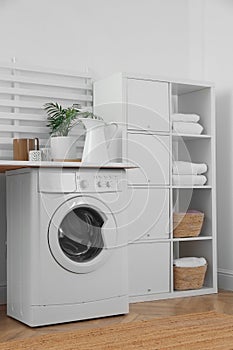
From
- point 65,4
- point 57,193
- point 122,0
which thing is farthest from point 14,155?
point 122,0

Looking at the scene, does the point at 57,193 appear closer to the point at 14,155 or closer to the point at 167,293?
the point at 14,155

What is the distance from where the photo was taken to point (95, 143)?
3.73 metres

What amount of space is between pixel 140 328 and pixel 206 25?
2672 mm

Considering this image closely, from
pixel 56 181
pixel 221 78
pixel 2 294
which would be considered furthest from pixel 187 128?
pixel 2 294

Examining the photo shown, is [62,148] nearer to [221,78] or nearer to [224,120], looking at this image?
[224,120]

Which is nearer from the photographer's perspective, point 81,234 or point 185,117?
point 81,234

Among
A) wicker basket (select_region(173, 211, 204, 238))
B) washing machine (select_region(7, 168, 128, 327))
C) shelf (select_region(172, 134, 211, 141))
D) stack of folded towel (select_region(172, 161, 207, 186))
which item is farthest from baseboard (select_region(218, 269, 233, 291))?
washing machine (select_region(7, 168, 128, 327))

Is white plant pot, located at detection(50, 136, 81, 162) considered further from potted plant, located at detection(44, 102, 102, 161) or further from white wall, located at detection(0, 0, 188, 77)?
white wall, located at detection(0, 0, 188, 77)

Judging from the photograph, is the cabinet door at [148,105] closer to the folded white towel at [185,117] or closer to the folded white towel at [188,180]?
the folded white towel at [185,117]

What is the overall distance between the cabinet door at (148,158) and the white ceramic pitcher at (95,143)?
0.27 m

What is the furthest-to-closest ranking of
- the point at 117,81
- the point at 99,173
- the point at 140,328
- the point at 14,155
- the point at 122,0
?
1. the point at 122,0
2. the point at 117,81
3. the point at 14,155
4. the point at 99,173
5. the point at 140,328

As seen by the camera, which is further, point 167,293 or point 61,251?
point 167,293

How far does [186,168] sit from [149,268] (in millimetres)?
756

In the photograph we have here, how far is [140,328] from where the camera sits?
3146 mm
